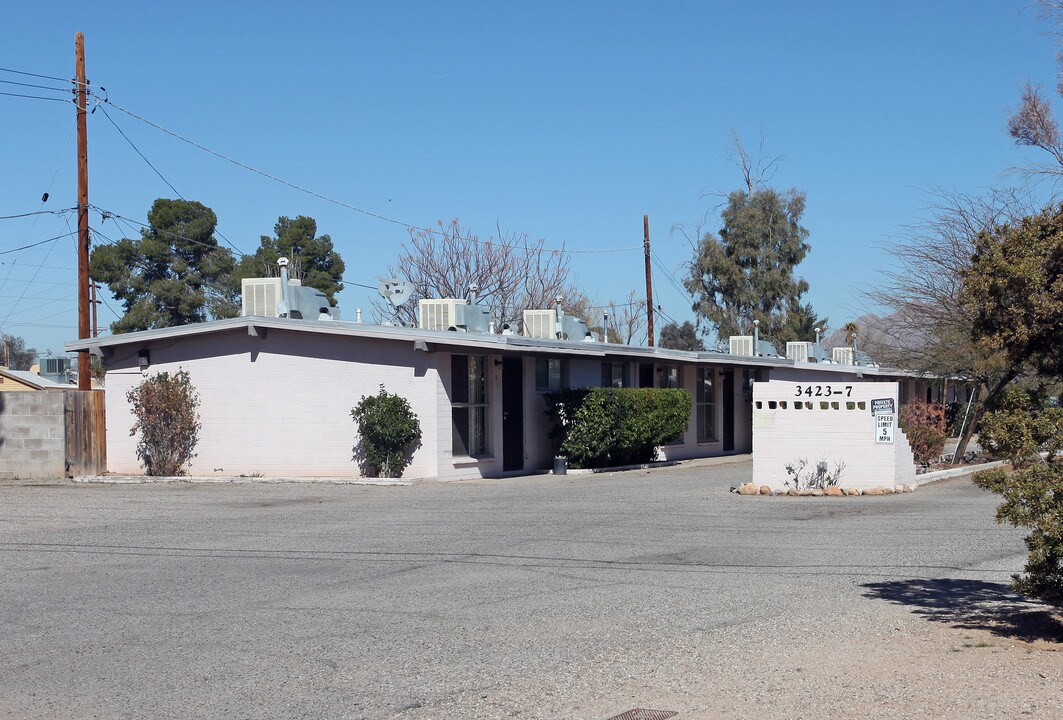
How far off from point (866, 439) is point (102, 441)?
15496 millimetres

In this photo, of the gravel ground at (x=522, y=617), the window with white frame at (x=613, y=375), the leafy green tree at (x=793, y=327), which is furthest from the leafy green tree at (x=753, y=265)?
the gravel ground at (x=522, y=617)

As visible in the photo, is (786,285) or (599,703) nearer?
(599,703)

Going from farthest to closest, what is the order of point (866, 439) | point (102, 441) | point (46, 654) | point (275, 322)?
point (102, 441) < point (275, 322) < point (866, 439) < point (46, 654)

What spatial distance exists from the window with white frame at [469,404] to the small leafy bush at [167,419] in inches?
214

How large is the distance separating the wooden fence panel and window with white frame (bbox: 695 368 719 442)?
15668 mm

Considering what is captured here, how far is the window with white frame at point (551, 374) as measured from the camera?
Answer: 81.4ft

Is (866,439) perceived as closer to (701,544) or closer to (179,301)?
(701,544)

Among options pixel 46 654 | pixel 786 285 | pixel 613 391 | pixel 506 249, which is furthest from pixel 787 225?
pixel 46 654

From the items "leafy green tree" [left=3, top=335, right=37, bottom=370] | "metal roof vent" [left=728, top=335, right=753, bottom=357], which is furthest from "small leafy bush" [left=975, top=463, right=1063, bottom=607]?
"leafy green tree" [left=3, top=335, right=37, bottom=370]

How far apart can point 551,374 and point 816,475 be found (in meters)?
7.77

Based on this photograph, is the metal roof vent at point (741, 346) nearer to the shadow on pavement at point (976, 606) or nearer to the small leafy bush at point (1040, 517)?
the shadow on pavement at point (976, 606)

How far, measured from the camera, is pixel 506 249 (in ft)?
150

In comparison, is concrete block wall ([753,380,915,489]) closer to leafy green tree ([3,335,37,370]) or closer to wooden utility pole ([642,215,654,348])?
wooden utility pole ([642,215,654,348])

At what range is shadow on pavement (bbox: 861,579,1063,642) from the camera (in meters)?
8.00
